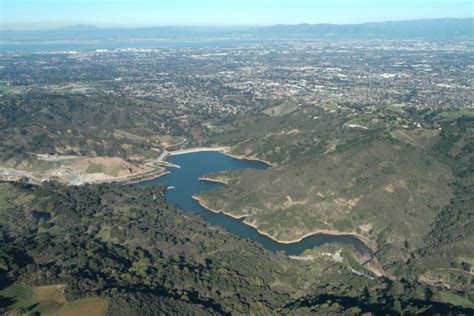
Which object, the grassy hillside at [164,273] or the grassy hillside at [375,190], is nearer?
the grassy hillside at [164,273]

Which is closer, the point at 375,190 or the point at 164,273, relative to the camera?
the point at 164,273

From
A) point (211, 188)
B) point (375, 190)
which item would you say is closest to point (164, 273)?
point (375, 190)

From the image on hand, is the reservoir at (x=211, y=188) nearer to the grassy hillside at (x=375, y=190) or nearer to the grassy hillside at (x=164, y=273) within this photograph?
the grassy hillside at (x=375, y=190)

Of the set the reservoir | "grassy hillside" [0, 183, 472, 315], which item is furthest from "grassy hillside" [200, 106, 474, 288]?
"grassy hillside" [0, 183, 472, 315]

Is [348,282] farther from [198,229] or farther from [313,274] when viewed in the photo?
[198,229]

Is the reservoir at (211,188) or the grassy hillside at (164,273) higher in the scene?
the grassy hillside at (164,273)

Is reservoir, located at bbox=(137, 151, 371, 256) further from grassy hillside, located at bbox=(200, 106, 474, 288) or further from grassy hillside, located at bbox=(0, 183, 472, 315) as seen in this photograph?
grassy hillside, located at bbox=(0, 183, 472, 315)

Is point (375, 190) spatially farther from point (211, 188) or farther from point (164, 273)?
point (164, 273)

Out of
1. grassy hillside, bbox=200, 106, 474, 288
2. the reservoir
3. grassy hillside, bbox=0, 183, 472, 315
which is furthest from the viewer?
the reservoir

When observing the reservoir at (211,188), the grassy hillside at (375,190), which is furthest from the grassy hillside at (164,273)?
the grassy hillside at (375,190)

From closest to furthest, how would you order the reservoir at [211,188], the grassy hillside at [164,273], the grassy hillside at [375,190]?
the grassy hillside at [164,273]
the grassy hillside at [375,190]
the reservoir at [211,188]
